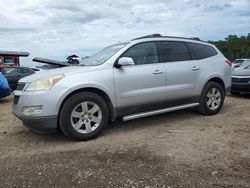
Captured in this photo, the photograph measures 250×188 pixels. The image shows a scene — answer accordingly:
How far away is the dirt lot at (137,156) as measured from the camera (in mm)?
3922

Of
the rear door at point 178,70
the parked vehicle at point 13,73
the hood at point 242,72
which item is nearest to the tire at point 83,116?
the rear door at point 178,70

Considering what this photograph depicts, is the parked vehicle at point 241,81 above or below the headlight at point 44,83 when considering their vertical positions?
below

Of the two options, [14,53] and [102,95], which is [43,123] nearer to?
[102,95]

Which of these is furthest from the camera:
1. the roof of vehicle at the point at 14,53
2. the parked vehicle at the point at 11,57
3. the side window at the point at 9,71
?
the parked vehicle at the point at 11,57

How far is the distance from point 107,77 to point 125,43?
96cm

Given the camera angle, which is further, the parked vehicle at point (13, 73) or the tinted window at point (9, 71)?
the tinted window at point (9, 71)

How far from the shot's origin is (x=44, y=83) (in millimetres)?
5410

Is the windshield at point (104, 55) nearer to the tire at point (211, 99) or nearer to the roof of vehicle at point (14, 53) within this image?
the tire at point (211, 99)

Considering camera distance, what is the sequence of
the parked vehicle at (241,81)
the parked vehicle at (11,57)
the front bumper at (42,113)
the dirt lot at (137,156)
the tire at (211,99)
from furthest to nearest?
1. the parked vehicle at (11,57)
2. the parked vehicle at (241,81)
3. the tire at (211,99)
4. the front bumper at (42,113)
5. the dirt lot at (137,156)

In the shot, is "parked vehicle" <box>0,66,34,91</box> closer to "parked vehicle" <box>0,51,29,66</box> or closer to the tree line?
"parked vehicle" <box>0,51,29,66</box>

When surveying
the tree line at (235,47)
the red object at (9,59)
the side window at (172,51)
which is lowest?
the side window at (172,51)

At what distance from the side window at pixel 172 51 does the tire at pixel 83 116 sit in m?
1.70

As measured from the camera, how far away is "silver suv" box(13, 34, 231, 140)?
17.6ft

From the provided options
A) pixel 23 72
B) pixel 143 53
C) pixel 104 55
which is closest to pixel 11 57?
pixel 23 72
